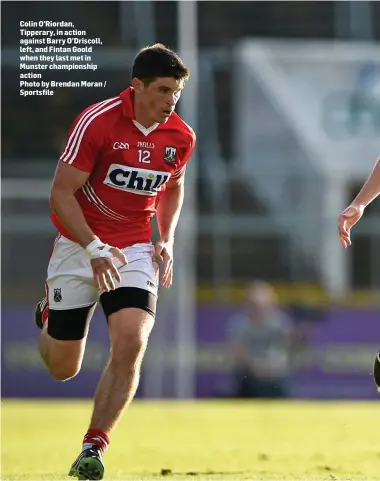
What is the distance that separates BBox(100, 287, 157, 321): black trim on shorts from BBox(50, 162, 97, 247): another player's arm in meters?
0.33

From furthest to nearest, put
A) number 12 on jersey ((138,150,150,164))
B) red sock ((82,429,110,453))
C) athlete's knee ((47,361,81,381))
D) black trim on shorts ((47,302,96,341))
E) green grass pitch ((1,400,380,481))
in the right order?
green grass pitch ((1,400,380,481))
athlete's knee ((47,361,81,381))
black trim on shorts ((47,302,96,341))
number 12 on jersey ((138,150,150,164))
red sock ((82,429,110,453))

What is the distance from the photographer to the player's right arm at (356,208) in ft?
21.4

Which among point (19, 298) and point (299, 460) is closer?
point (299, 460)

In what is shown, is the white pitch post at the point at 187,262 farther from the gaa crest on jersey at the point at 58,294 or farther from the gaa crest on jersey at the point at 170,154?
the gaa crest on jersey at the point at 170,154

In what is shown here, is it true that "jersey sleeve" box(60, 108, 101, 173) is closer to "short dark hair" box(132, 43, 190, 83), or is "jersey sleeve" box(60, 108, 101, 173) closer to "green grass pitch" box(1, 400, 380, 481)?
"short dark hair" box(132, 43, 190, 83)

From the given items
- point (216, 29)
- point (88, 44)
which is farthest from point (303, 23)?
point (88, 44)

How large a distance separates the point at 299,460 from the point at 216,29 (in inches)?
486

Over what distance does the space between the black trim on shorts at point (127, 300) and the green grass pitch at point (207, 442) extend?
2.94 ft

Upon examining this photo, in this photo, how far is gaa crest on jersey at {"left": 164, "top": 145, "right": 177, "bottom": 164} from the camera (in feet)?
22.1

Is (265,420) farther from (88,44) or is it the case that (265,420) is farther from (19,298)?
(88,44)

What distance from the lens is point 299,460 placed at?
27.4ft

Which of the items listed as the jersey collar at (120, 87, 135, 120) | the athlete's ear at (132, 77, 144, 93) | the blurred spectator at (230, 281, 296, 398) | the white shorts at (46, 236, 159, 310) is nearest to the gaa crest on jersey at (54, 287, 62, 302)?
the white shorts at (46, 236, 159, 310)

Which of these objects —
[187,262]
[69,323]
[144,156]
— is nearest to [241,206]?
[187,262]

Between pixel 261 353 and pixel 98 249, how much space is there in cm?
1169
